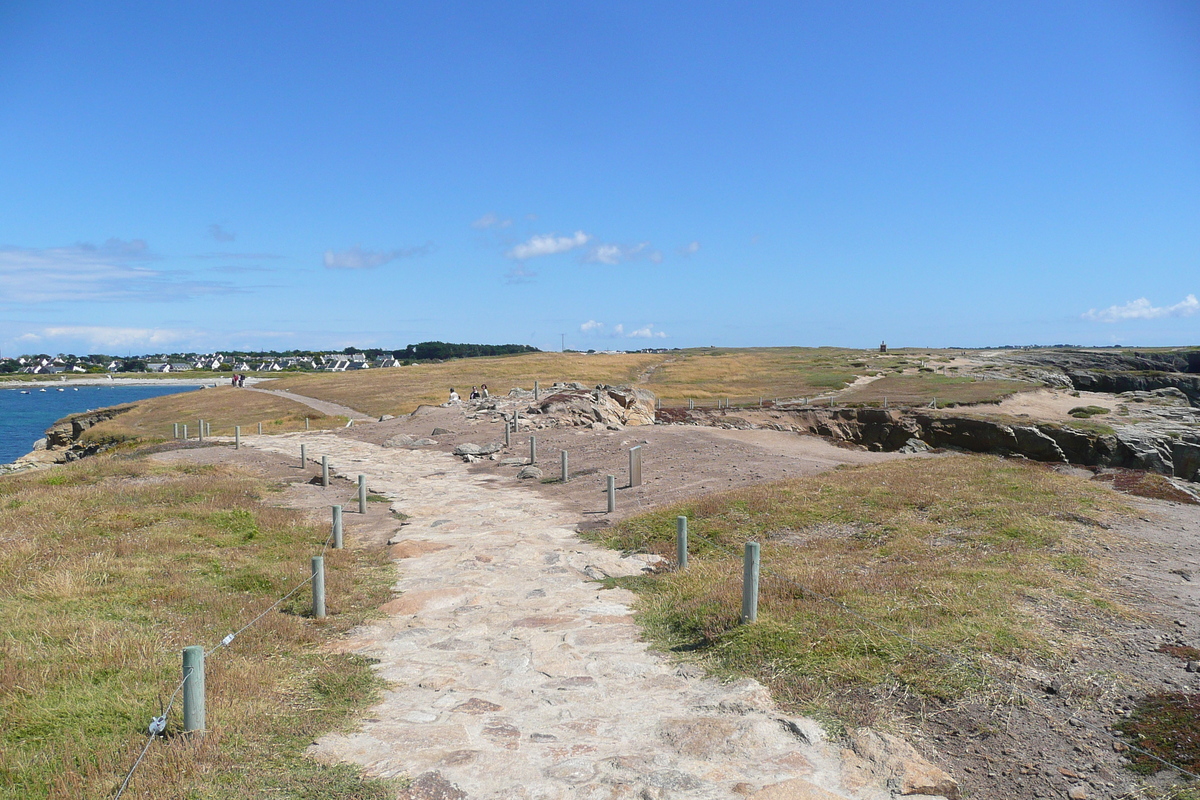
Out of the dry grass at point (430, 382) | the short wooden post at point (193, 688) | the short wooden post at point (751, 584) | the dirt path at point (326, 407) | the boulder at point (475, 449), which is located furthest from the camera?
the dry grass at point (430, 382)

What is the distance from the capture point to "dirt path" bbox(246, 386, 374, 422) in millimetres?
57028

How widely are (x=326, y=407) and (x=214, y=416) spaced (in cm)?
877

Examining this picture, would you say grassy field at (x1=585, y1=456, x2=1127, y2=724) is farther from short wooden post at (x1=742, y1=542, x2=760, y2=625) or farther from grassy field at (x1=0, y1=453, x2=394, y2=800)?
grassy field at (x1=0, y1=453, x2=394, y2=800)

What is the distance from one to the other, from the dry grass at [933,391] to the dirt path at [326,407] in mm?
36627

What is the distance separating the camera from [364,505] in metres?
18.7

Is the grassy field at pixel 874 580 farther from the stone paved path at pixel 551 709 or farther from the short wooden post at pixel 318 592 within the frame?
the short wooden post at pixel 318 592

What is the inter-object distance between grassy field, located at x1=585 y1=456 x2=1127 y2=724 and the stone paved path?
2.02 feet

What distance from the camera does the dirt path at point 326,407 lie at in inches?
2245

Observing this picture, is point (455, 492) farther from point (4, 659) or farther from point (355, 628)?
point (4, 659)

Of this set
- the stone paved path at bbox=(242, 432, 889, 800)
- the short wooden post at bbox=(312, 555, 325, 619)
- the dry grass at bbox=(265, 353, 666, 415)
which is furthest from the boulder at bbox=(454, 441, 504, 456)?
the dry grass at bbox=(265, 353, 666, 415)

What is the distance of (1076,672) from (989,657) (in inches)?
29.2

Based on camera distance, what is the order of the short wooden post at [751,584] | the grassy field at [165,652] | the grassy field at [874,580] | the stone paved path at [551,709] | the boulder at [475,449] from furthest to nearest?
the boulder at [475,449]
the short wooden post at [751,584]
the grassy field at [874,580]
the stone paved path at [551,709]
the grassy field at [165,652]

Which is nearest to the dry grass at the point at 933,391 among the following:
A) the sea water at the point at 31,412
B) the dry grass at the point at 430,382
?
the dry grass at the point at 430,382

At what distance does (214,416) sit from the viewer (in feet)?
200
